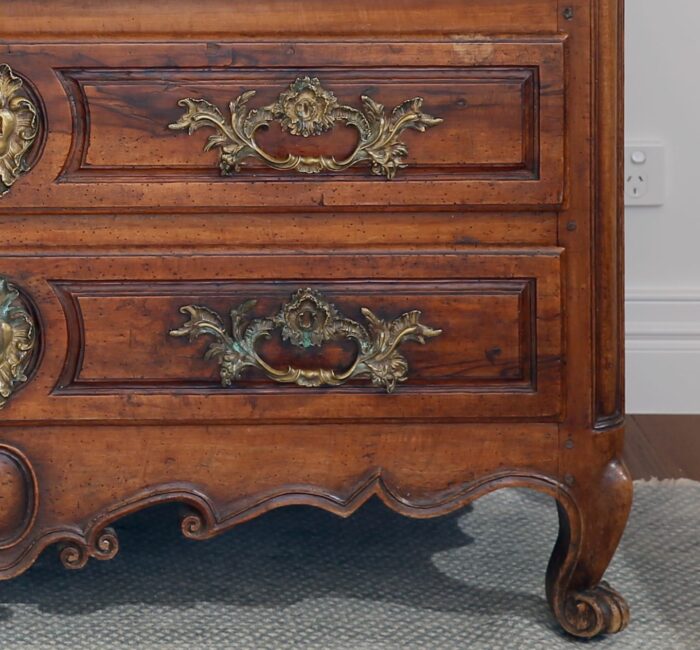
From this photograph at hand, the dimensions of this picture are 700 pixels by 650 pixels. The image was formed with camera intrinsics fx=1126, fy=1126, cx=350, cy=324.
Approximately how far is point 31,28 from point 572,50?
0.48 m

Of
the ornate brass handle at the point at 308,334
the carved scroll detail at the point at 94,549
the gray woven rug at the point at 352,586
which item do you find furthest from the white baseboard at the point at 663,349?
the carved scroll detail at the point at 94,549

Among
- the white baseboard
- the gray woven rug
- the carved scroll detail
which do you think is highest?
the white baseboard

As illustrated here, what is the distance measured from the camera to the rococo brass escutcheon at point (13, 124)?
0.99 meters

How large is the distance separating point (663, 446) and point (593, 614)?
0.64m

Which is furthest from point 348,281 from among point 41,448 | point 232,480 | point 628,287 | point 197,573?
point 628,287

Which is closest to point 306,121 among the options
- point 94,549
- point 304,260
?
point 304,260

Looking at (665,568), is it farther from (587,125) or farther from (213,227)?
(213,227)

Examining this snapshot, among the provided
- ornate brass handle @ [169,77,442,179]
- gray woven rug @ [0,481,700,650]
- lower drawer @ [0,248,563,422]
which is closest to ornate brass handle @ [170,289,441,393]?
lower drawer @ [0,248,563,422]

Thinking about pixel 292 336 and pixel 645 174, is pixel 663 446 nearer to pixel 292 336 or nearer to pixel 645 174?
pixel 645 174

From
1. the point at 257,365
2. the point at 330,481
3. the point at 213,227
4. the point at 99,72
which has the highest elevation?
the point at 99,72

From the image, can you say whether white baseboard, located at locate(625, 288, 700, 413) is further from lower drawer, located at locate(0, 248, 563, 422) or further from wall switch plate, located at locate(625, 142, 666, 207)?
lower drawer, located at locate(0, 248, 563, 422)

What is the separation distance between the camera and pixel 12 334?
1017mm

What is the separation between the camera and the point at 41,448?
105 centimetres

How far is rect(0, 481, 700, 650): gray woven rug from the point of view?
1121mm
